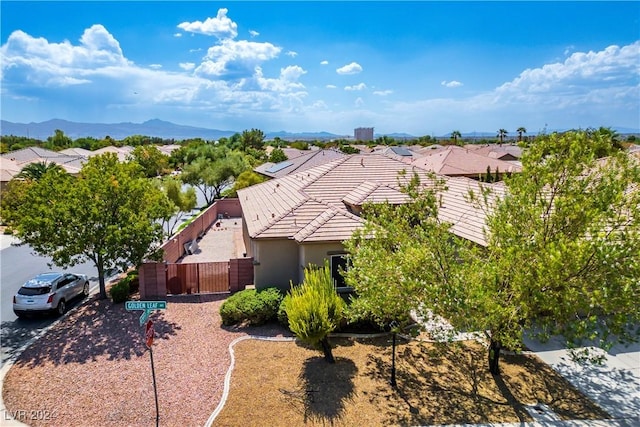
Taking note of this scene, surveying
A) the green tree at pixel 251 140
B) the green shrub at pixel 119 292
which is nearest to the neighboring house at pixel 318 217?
the green shrub at pixel 119 292

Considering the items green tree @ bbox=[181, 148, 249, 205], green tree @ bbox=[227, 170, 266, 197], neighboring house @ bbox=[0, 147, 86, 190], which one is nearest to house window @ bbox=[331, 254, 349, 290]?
green tree @ bbox=[227, 170, 266, 197]

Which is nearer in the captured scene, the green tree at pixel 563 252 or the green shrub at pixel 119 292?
the green tree at pixel 563 252

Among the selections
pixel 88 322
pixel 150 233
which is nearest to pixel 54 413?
pixel 88 322

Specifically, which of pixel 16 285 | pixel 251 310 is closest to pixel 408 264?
pixel 251 310

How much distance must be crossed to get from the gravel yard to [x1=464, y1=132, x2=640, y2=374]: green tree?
7458 mm

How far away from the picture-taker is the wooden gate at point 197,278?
59.4 feet

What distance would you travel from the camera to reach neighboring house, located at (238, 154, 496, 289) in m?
16.1

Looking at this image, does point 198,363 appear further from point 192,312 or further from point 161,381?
point 192,312

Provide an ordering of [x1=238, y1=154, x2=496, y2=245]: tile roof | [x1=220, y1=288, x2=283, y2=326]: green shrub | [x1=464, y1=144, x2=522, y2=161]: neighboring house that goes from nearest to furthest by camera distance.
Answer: [x1=220, y1=288, x2=283, y2=326]: green shrub → [x1=238, y1=154, x2=496, y2=245]: tile roof → [x1=464, y1=144, x2=522, y2=161]: neighboring house

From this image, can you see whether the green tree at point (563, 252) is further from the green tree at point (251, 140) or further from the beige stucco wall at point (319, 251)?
the green tree at point (251, 140)

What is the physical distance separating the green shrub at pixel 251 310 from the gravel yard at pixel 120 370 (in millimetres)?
417

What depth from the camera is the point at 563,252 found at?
7930 millimetres

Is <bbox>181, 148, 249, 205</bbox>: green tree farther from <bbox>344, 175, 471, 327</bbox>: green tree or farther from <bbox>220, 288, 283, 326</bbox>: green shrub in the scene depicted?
<bbox>344, 175, 471, 327</bbox>: green tree

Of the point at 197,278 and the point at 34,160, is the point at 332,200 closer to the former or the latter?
the point at 197,278
